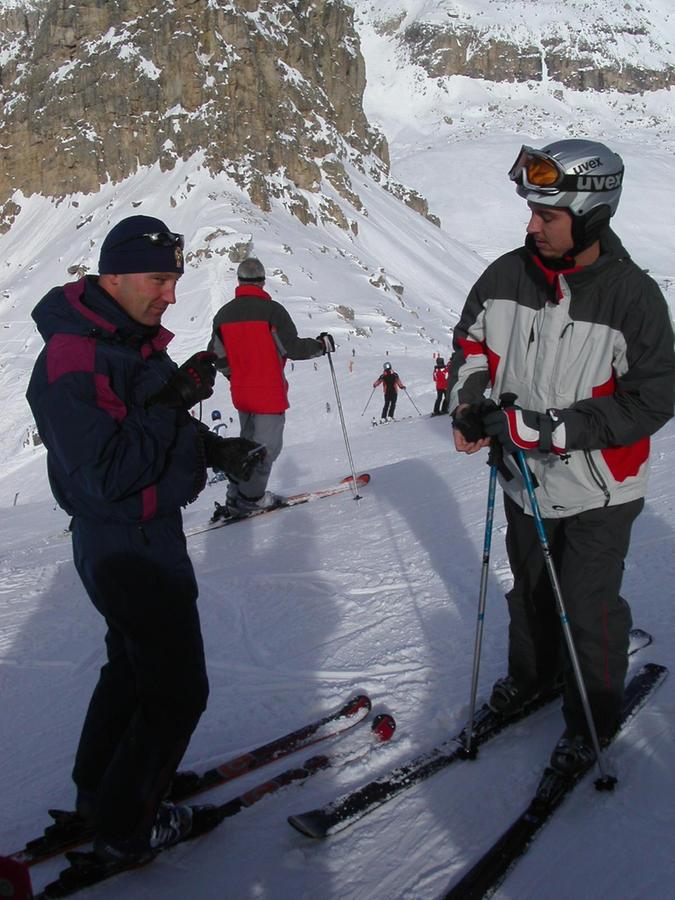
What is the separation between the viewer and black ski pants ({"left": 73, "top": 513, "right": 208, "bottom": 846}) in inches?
94.3

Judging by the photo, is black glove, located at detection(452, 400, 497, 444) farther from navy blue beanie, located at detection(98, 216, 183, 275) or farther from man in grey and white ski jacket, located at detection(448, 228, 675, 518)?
navy blue beanie, located at detection(98, 216, 183, 275)

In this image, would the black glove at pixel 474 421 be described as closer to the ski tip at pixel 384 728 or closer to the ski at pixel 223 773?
the ski tip at pixel 384 728

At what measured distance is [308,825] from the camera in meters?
2.64

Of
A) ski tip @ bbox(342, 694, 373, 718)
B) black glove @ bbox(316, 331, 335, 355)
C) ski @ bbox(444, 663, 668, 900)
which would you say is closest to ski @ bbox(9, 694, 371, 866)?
ski tip @ bbox(342, 694, 373, 718)

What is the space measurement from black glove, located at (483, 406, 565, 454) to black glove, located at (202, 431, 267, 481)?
876 mm

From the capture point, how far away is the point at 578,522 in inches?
112

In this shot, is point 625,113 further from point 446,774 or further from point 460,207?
point 446,774

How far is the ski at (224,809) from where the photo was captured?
2.44 meters

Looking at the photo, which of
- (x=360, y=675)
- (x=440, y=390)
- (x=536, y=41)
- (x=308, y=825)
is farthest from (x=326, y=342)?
(x=536, y=41)

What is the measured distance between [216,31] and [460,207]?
32.6 metres

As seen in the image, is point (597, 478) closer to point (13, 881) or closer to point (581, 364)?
point (581, 364)

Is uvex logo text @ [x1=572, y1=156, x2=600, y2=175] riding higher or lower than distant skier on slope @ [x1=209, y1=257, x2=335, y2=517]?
higher

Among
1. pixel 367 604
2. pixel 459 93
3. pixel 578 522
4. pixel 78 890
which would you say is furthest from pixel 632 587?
pixel 459 93

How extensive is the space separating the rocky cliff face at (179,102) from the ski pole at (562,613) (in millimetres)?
43175
